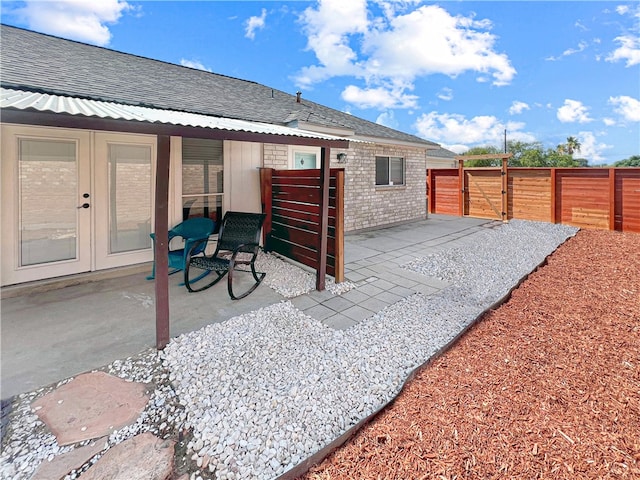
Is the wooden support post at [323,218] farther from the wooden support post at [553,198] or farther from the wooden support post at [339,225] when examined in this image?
the wooden support post at [553,198]

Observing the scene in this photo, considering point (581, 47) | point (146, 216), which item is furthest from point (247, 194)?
point (581, 47)

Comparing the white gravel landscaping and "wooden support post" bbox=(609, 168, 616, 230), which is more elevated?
"wooden support post" bbox=(609, 168, 616, 230)

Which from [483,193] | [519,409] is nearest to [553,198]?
[483,193]

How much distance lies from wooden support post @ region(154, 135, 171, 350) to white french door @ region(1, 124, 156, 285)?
2.68 meters

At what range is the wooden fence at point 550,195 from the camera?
30.5 ft

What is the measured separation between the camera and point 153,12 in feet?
25.2

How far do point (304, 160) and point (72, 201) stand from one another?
15.8 ft

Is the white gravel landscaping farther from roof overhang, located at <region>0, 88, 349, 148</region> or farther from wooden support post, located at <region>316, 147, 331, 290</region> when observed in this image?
roof overhang, located at <region>0, 88, 349, 148</region>

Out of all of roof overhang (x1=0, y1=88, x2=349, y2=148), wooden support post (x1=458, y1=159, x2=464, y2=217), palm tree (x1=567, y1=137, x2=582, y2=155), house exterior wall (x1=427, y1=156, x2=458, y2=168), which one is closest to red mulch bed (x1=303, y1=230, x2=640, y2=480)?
roof overhang (x1=0, y1=88, x2=349, y2=148)

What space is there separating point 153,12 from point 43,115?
7822 millimetres

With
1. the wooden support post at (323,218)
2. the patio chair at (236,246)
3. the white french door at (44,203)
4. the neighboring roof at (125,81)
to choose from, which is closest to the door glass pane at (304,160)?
the neighboring roof at (125,81)

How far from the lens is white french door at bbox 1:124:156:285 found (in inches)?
165

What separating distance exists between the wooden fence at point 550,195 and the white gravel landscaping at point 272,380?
28.6 feet

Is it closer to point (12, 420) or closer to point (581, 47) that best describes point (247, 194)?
point (12, 420)
